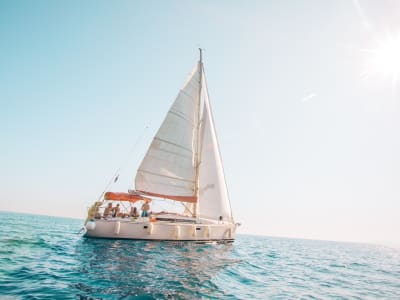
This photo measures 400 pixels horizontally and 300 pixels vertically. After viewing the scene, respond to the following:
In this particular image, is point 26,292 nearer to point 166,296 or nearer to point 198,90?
point 166,296

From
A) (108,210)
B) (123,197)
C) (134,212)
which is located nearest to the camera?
(108,210)

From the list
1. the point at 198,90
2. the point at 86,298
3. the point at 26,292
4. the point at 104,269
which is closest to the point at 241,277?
the point at 104,269

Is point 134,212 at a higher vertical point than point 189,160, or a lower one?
lower

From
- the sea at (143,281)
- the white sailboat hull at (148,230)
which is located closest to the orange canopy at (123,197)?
the white sailboat hull at (148,230)

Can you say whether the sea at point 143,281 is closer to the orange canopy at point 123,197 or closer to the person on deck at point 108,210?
the person on deck at point 108,210

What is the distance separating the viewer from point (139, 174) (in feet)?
69.7

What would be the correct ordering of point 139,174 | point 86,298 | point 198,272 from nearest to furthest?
point 86,298, point 198,272, point 139,174

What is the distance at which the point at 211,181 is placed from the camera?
918 inches

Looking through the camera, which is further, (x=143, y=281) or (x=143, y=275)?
(x=143, y=275)

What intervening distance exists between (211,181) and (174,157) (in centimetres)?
428

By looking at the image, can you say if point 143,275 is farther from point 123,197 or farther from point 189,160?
point 189,160

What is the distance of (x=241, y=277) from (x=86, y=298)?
23.6 ft

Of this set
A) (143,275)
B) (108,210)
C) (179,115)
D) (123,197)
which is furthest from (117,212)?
(143,275)

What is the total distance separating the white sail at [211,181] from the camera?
907 inches
